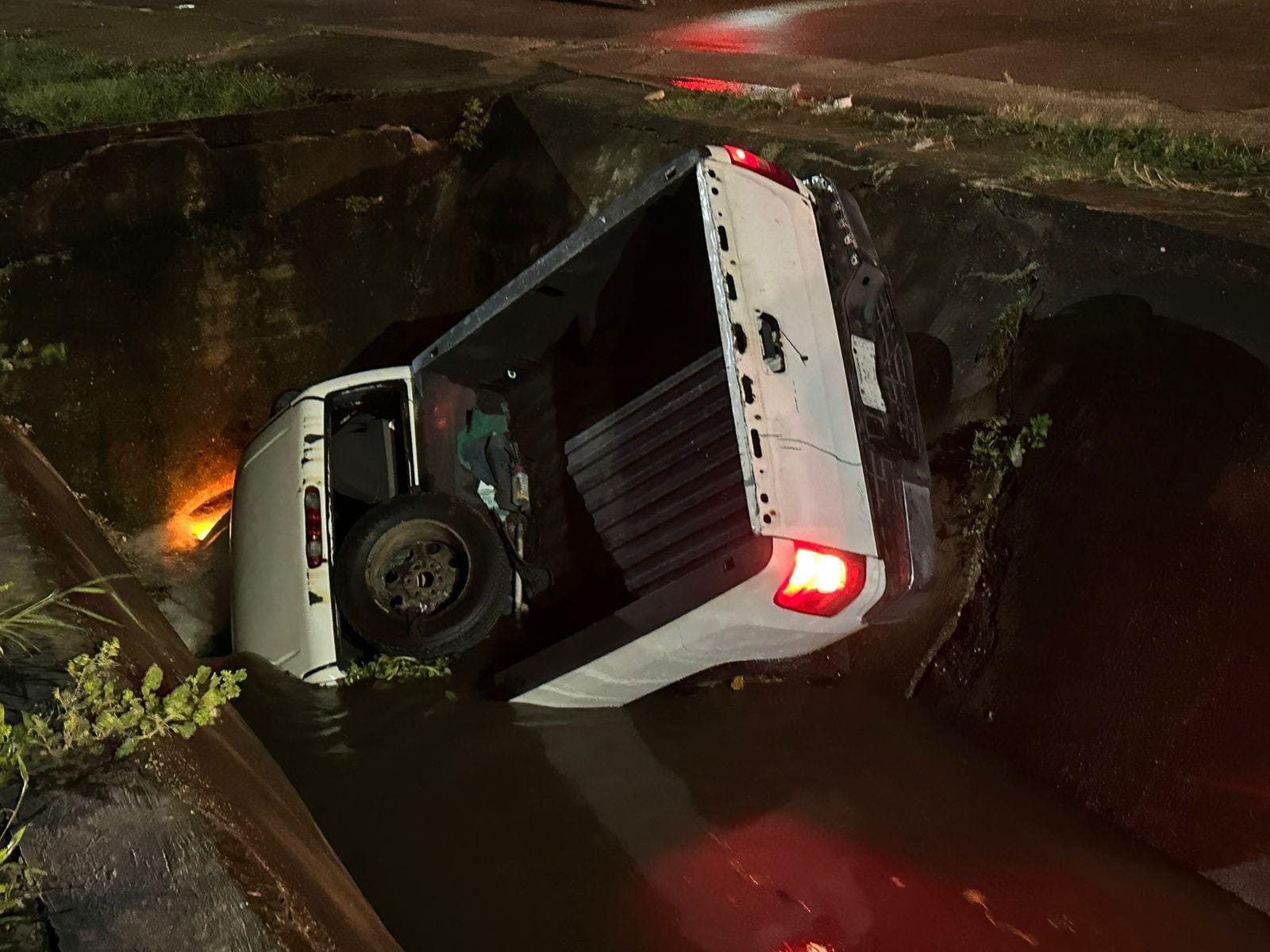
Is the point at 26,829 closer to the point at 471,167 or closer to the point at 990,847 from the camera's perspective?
the point at 990,847

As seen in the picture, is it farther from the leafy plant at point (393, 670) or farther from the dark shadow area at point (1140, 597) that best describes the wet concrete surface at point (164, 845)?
the dark shadow area at point (1140, 597)

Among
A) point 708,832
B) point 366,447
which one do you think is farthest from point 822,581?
point 366,447

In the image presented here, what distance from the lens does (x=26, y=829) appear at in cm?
214

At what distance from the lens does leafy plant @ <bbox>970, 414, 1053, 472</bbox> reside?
164 inches

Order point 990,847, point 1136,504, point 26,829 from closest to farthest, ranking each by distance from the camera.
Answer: point 26,829 → point 990,847 → point 1136,504

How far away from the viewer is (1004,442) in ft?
14.0

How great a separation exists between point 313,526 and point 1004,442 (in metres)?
3.11

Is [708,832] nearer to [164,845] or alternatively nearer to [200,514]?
[164,845]

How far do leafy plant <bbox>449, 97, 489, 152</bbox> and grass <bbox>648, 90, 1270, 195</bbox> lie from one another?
4.16ft

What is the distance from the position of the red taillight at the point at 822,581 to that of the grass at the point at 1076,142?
2.66 metres

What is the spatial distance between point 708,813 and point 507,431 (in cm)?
224

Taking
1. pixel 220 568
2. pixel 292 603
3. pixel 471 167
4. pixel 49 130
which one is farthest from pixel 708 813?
pixel 49 130

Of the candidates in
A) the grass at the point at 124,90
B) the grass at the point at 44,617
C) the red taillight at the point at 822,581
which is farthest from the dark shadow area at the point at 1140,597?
the grass at the point at 124,90

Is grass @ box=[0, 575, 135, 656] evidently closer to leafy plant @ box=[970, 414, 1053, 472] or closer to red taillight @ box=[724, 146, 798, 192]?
red taillight @ box=[724, 146, 798, 192]
